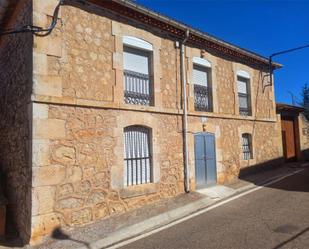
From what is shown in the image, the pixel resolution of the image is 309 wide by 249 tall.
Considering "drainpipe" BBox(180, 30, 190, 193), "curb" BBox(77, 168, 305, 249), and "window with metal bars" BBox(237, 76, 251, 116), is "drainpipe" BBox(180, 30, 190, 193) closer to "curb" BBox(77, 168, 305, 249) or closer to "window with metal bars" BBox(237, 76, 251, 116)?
"curb" BBox(77, 168, 305, 249)

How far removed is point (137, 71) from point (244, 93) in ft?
18.4

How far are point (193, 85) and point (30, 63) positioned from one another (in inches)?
197

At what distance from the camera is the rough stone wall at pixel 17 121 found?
6.04 m

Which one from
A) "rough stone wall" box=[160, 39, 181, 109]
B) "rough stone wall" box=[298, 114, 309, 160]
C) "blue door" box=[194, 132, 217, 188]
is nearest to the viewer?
"rough stone wall" box=[160, 39, 181, 109]

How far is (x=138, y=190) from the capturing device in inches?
289

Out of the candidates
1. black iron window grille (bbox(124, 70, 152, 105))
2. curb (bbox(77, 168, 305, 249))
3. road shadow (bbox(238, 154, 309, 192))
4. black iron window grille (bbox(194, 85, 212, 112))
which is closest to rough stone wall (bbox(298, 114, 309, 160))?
road shadow (bbox(238, 154, 309, 192))

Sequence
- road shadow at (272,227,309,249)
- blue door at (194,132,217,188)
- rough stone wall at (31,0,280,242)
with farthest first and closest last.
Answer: blue door at (194,132,217,188)
rough stone wall at (31,0,280,242)
road shadow at (272,227,309,249)

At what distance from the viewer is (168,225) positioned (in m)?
6.28

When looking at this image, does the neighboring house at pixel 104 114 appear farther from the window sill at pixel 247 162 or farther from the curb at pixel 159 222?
the curb at pixel 159 222

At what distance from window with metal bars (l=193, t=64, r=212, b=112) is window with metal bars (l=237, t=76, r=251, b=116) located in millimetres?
2041

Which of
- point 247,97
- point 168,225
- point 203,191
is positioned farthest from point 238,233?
point 247,97

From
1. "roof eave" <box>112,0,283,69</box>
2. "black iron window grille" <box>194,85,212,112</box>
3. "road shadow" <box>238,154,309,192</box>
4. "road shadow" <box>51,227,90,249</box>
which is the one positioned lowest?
"road shadow" <box>51,227,90,249</box>

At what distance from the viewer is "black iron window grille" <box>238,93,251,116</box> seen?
38.0 feet

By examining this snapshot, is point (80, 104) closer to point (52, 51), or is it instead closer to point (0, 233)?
point (52, 51)
